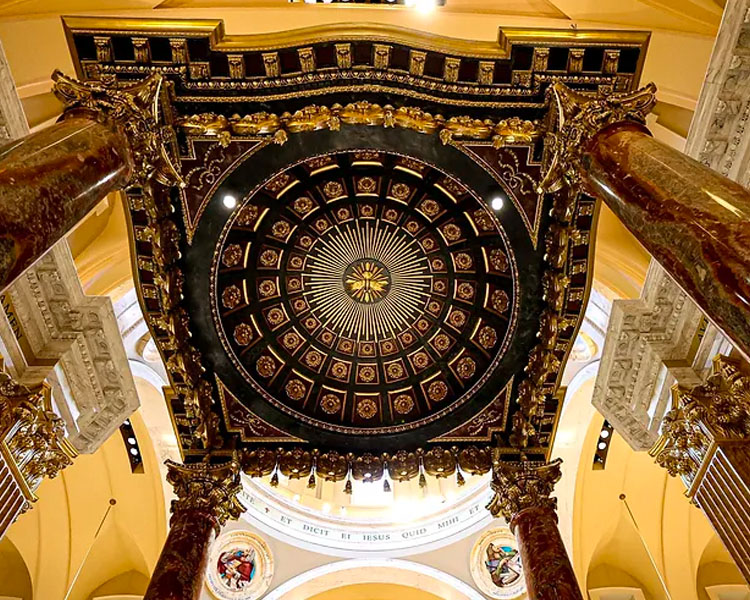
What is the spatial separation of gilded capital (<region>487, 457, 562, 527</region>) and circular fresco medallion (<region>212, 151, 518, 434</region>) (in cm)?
101

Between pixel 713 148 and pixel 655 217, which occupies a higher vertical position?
pixel 713 148

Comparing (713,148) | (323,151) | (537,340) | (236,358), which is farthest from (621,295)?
(236,358)

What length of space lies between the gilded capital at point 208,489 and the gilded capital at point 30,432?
170 cm

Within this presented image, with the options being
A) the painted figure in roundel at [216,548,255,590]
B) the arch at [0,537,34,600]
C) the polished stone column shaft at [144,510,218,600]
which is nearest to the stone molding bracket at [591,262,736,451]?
the polished stone column shaft at [144,510,218,600]

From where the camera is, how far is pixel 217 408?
A: 7.21m

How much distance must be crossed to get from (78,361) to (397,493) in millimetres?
10453

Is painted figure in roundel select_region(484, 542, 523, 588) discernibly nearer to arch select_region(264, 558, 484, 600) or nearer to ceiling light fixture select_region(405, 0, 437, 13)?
arch select_region(264, 558, 484, 600)

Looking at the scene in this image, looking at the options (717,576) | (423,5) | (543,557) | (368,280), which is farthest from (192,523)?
(717,576)

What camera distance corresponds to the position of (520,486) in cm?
680

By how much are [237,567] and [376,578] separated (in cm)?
309

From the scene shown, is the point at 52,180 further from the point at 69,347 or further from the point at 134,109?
the point at 69,347

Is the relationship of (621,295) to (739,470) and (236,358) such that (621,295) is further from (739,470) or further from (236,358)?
(236,358)

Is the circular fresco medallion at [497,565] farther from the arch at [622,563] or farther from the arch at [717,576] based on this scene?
the arch at [717,576]

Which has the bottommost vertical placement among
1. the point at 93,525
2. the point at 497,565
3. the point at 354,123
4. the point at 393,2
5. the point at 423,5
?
the point at 497,565
